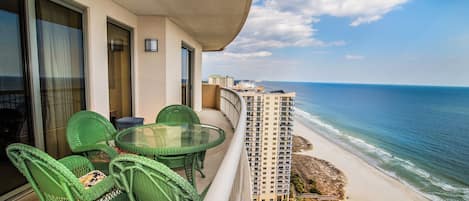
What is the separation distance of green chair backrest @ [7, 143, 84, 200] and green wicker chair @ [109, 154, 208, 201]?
0.22 meters

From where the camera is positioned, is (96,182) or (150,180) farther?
(96,182)

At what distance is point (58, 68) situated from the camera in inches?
97.3

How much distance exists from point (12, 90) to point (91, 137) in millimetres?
779

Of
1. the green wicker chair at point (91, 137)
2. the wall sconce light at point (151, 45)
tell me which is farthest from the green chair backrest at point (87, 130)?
the wall sconce light at point (151, 45)

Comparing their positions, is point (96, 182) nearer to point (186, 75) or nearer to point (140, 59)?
point (140, 59)

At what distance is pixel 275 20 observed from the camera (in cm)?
2138

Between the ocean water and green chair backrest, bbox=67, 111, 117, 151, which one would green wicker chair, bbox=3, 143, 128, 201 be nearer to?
green chair backrest, bbox=67, 111, 117, 151

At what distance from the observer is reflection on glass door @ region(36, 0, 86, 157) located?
7.47ft

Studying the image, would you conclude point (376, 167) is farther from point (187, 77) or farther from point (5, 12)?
point (5, 12)

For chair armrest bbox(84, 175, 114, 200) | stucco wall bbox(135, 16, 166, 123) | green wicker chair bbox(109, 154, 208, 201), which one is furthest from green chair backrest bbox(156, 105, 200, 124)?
green wicker chair bbox(109, 154, 208, 201)

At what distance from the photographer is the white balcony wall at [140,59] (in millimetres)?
2963

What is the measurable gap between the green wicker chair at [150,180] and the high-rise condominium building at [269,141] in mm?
5712

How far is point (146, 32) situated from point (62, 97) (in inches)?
81.7

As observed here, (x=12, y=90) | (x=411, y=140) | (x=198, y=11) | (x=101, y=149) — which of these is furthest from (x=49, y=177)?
(x=411, y=140)
